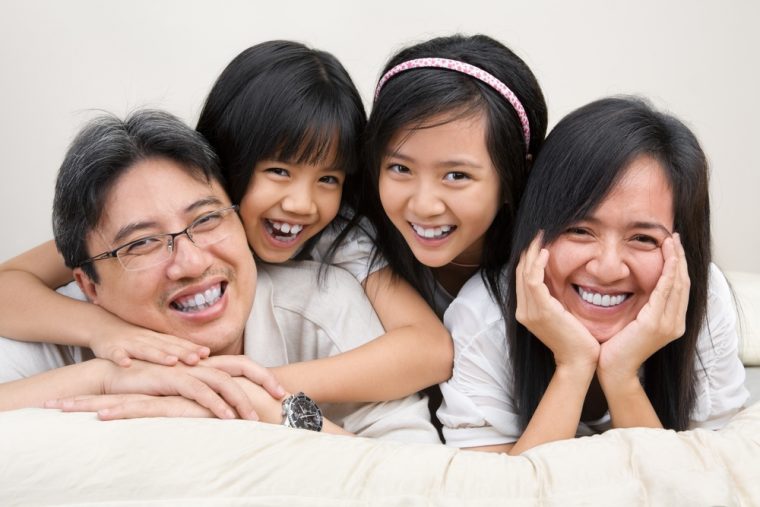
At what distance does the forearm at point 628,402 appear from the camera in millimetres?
2033

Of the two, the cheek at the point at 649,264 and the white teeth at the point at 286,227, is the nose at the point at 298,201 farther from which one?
the cheek at the point at 649,264

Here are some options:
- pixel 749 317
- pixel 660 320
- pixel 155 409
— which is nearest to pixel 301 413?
pixel 155 409

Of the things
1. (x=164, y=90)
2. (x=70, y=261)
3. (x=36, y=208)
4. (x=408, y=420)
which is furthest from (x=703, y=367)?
(x=36, y=208)

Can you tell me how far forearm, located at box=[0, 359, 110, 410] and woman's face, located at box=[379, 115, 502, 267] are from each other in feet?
2.36

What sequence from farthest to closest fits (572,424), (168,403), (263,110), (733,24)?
(733,24)
(263,110)
(572,424)
(168,403)

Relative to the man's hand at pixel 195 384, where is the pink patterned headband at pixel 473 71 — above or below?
above

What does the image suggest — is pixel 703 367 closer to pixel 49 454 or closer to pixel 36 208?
pixel 49 454

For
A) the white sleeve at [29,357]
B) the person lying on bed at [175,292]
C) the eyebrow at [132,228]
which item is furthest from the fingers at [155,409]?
the white sleeve at [29,357]

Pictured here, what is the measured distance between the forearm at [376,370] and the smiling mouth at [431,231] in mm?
210

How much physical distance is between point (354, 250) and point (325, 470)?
0.85m

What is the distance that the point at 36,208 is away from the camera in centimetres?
371

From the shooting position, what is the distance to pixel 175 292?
205 centimetres

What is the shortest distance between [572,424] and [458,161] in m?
0.60

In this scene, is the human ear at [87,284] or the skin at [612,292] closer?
the skin at [612,292]
